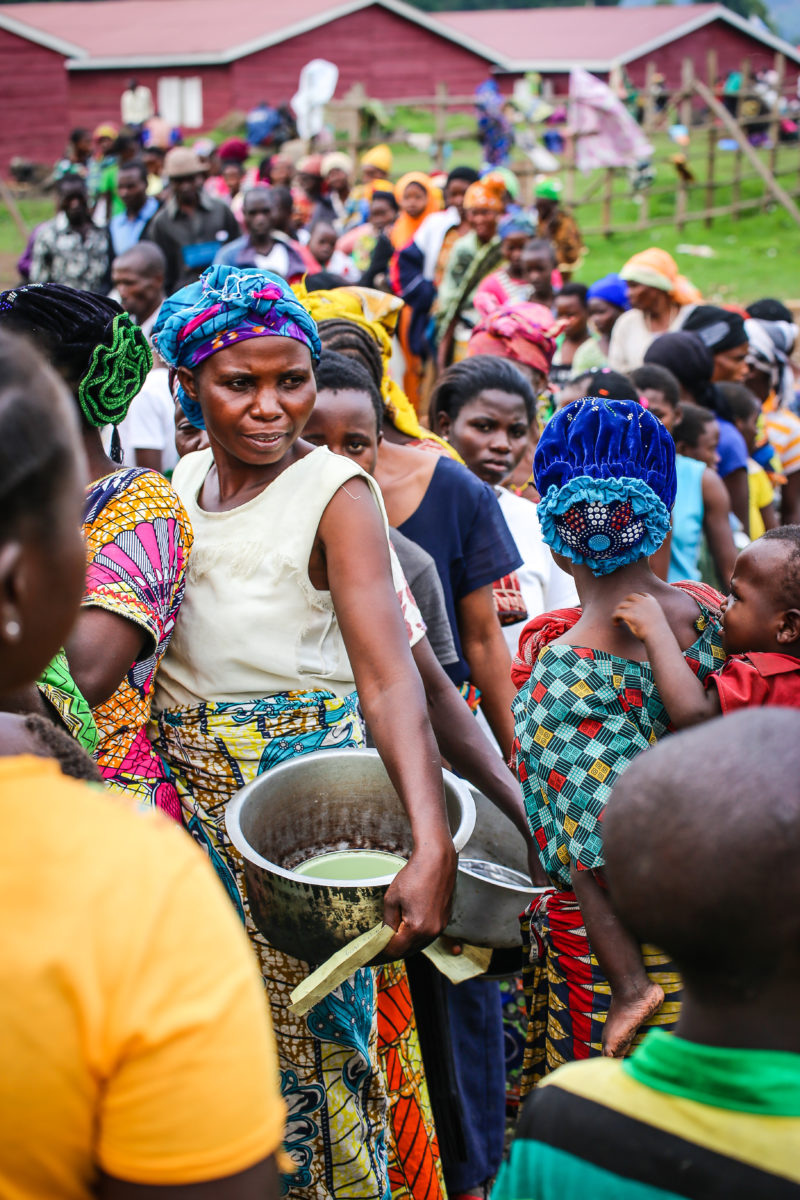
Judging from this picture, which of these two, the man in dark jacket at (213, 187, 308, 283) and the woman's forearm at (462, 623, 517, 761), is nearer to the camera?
the woman's forearm at (462, 623, 517, 761)

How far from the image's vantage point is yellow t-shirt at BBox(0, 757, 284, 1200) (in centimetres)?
86

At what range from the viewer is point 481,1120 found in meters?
3.07

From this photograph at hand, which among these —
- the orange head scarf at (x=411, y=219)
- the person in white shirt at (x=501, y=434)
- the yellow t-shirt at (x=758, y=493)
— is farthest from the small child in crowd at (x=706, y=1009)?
the orange head scarf at (x=411, y=219)

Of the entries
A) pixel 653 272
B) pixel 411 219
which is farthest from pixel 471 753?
pixel 411 219

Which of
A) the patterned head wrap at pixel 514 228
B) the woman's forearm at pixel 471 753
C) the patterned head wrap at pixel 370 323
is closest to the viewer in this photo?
the woman's forearm at pixel 471 753

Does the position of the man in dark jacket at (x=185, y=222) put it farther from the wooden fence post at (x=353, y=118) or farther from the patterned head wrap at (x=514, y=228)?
the wooden fence post at (x=353, y=118)

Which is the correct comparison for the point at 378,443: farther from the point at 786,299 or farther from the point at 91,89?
the point at 91,89

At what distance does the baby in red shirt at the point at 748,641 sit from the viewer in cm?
202

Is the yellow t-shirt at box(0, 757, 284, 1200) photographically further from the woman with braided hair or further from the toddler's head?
the toddler's head

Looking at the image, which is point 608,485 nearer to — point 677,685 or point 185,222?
point 677,685

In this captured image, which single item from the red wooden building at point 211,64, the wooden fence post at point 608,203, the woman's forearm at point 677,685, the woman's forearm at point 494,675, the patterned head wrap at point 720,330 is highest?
the red wooden building at point 211,64

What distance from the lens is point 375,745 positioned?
7.06 ft

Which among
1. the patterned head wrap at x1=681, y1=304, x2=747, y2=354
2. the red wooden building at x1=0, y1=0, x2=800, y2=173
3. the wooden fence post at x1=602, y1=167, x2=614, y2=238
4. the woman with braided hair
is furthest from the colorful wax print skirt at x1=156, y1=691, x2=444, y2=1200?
the red wooden building at x1=0, y1=0, x2=800, y2=173

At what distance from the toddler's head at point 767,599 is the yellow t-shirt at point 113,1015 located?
4.66 ft
